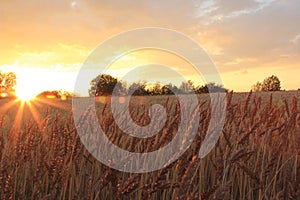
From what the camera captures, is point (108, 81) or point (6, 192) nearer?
point (6, 192)

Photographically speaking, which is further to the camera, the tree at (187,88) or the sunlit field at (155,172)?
the tree at (187,88)

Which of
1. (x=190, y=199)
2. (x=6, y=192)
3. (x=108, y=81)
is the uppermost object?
(x=108, y=81)

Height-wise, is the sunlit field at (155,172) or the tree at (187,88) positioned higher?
the tree at (187,88)

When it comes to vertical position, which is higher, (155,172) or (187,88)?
(187,88)

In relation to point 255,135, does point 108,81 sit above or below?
above

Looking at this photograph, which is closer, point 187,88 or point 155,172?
point 155,172

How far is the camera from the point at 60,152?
1543 millimetres

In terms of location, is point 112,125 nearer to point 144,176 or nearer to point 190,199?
point 144,176

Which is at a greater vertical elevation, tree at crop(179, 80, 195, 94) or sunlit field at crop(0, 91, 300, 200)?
tree at crop(179, 80, 195, 94)

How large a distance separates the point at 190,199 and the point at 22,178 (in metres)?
1.94

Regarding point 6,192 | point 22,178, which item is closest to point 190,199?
point 6,192

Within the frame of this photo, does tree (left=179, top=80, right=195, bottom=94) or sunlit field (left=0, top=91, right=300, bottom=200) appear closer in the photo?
sunlit field (left=0, top=91, right=300, bottom=200)

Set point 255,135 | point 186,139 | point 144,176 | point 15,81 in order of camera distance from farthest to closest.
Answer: point 15,81 < point 255,135 < point 144,176 < point 186,139

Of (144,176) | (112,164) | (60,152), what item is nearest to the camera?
(112,164)
